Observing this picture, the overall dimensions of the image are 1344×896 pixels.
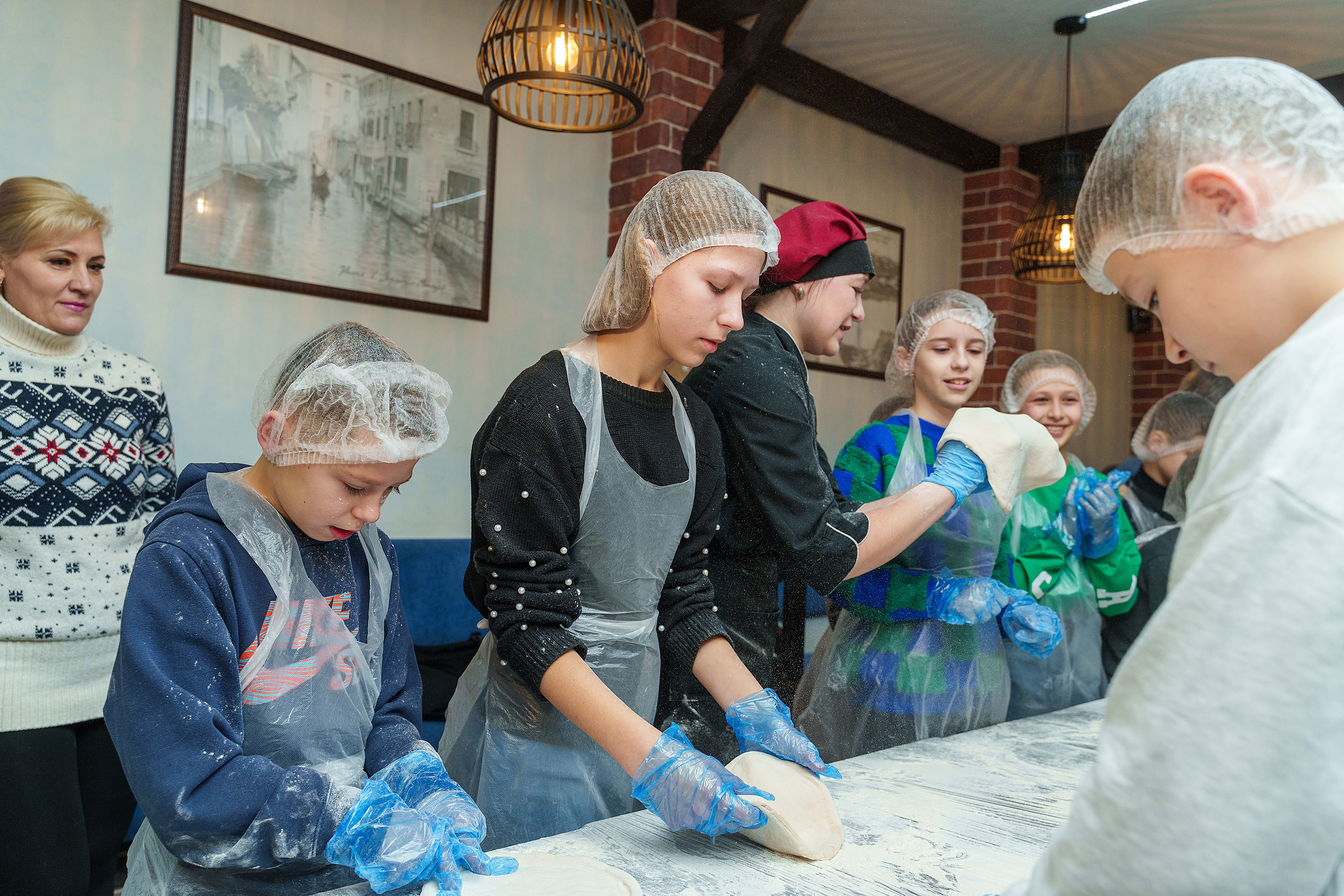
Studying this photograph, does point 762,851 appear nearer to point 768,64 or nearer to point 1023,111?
point 768,64

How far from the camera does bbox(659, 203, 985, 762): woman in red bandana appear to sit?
1.47 metres

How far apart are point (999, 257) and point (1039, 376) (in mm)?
2685

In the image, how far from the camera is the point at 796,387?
1510 millimetres

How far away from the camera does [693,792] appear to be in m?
1.04

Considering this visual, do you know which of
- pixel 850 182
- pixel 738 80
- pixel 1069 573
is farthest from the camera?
pixel 850 182

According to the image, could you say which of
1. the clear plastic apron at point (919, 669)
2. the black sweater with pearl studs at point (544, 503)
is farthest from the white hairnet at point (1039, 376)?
the black sweater with pearl studs at point (544, 503)

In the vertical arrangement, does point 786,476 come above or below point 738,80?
below

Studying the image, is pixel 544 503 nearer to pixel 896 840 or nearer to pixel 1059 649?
pixel 896 840

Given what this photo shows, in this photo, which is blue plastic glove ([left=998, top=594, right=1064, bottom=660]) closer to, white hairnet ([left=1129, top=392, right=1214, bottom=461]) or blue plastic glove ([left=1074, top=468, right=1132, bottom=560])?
blue plastic glove ([left=1074, top=468, right=1132, bottom=560])

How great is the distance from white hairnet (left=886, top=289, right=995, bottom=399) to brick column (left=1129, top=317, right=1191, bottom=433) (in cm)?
472

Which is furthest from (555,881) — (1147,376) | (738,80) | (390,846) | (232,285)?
(1147,376)

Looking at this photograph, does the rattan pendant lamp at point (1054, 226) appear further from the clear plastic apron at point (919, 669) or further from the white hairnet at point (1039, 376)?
the clear plastic apron at point (919, 669)

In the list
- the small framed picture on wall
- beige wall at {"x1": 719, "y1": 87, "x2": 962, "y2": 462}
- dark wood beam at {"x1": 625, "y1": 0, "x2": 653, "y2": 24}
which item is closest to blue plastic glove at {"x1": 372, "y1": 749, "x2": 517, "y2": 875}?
beige wall at {"x1": 719, "y1": 87, "x2": 962, "y2": 462}

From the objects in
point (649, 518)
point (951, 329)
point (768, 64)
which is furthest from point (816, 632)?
point (649, 518)
